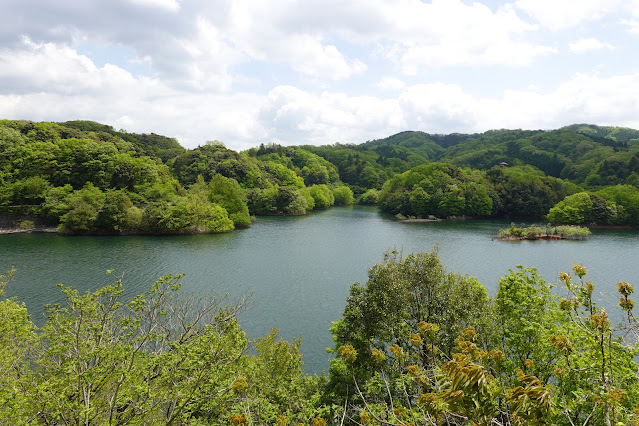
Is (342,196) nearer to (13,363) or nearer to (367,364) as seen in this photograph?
(367,364)

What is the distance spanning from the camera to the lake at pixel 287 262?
68.5 feet

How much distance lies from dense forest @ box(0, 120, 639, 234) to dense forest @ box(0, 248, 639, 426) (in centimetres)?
3850

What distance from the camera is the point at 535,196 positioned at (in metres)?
66.4

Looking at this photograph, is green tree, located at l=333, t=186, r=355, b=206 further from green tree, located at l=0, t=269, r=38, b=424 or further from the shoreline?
green tree, located at l=0, t=269, r=38, b=424

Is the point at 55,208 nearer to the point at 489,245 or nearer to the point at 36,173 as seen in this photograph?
the point at 36,173

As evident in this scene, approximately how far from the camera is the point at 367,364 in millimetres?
11469

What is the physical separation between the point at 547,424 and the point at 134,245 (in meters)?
40.8

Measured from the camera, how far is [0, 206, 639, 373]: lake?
20878 mm

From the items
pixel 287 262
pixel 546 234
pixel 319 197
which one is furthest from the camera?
pixel 319 197

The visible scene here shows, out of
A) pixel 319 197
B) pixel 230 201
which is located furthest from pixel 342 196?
pixel 230 201

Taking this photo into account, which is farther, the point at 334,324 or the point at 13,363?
the point at 334,324

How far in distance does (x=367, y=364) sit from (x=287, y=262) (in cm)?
2121

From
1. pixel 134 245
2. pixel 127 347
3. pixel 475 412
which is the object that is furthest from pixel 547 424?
pixel 134 245

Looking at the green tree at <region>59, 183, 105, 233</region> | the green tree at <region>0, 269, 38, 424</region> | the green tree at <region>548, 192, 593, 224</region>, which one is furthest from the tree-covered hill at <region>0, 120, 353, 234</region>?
the green tree at <region>548, 192, 593, 224</region>
